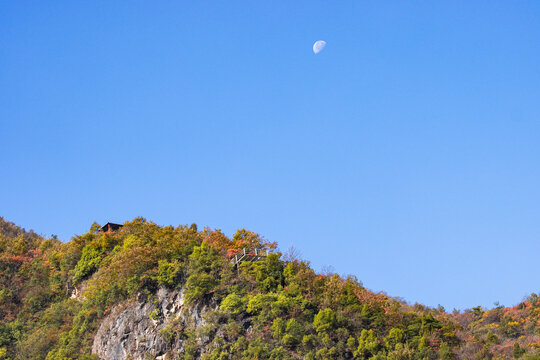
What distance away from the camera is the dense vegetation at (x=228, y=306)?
34.7 m

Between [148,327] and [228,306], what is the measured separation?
269 inches

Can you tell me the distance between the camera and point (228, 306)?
37.5m

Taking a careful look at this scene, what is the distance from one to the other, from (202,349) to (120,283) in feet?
34.2

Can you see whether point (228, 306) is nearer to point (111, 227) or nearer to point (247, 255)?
point (247, 255)

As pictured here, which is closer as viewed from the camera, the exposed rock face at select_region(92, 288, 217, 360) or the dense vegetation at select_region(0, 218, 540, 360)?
the dense vegetation at select_region(0, 218, 540, 360)

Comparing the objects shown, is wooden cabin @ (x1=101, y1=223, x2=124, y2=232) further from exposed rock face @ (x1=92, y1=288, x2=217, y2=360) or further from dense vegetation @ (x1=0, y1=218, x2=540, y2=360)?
exposed rock face @ (x1=92, y1=288, x2=217, y2=360)

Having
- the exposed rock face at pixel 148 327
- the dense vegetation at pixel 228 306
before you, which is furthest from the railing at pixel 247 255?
the exposed rock face at pixel 148 327

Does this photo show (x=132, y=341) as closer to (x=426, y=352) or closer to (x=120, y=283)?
(x=120, y=283)

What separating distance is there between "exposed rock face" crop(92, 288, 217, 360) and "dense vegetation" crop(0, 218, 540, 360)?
24.4 inches

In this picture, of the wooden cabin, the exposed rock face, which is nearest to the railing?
the exposed rock face

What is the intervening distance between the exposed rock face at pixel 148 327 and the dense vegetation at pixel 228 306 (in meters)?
0.62

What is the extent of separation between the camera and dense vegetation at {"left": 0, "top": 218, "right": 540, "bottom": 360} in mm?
34688

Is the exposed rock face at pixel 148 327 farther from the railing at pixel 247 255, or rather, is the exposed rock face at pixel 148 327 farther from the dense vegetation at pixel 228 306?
the railing at pixel 247 255

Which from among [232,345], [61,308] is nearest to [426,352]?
[232,345]
